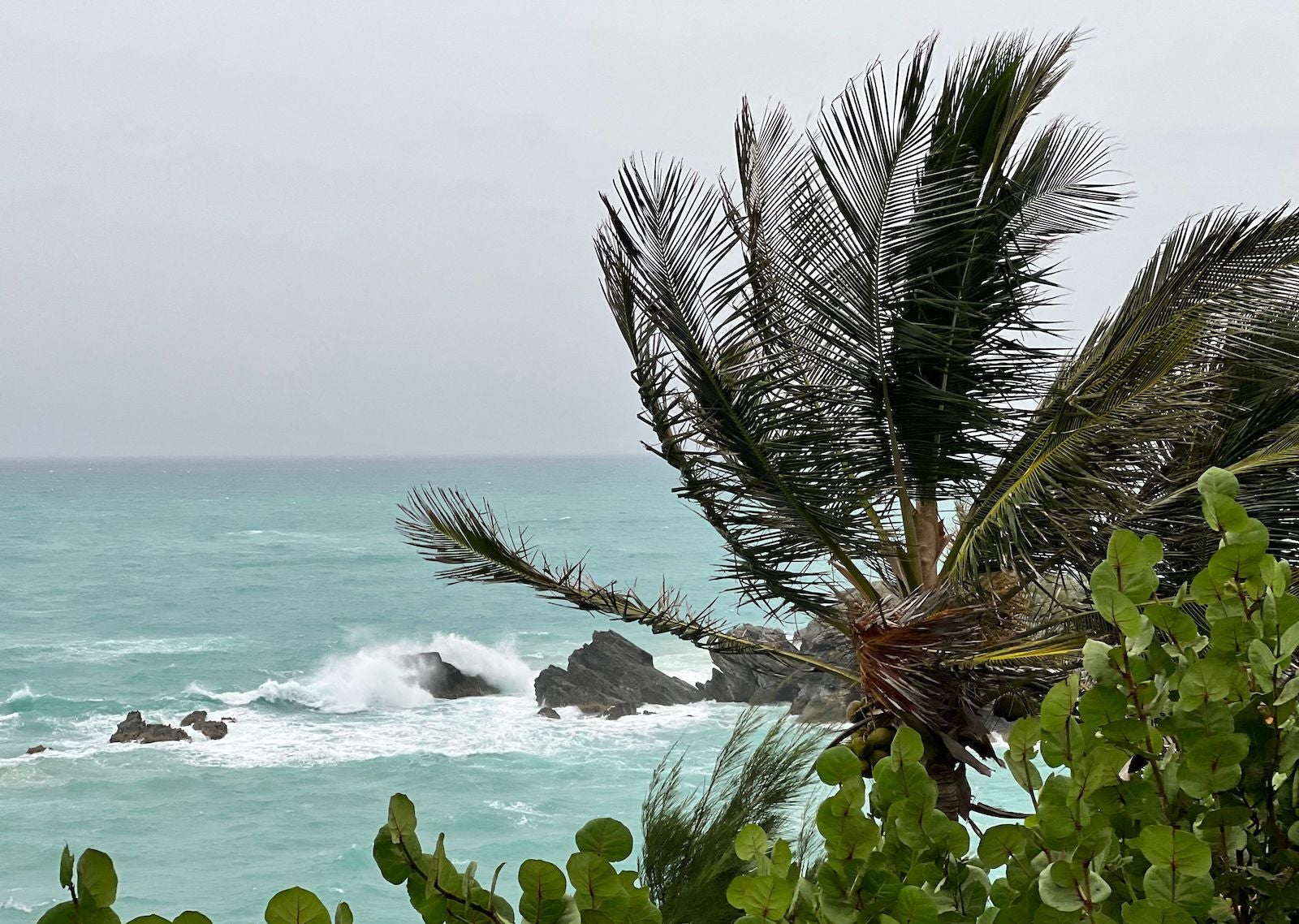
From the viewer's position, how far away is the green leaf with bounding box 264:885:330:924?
0.57 meters

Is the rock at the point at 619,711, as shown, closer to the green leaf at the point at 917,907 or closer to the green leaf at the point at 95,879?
the green leaf at the point at 917,907

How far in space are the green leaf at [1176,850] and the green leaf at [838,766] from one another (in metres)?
0.19

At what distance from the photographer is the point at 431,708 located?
81.7 feet

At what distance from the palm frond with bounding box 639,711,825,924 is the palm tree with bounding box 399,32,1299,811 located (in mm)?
568

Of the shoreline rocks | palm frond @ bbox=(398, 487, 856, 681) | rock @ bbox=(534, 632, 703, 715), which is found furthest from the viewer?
rock @ bbox=(534, 632, 703, 715)

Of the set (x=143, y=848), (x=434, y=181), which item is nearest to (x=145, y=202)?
(x=434, y=181)

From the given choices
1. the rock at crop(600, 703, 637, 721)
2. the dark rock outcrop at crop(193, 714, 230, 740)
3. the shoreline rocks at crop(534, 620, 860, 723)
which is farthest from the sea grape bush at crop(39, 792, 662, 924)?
the dark rock outcrop at crop(193, 714, 230, 740)

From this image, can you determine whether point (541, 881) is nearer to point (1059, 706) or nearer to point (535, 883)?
point (535, 883)

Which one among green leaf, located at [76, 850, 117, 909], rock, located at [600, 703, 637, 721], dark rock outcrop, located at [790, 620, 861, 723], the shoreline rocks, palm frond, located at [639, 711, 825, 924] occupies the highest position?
green leaf, located at [76, 850, 117, 909]

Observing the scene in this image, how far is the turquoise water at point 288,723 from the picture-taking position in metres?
17.2

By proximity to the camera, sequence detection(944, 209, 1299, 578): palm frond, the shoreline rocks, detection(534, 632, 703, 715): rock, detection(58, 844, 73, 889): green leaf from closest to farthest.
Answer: detection(58, 844, 73, 889): green leaf < detection(944, 209, 1299, 578): palm frond < the shoreline rocks < detection(534, 632, 703, 715): rock

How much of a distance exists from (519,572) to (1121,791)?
468 cm

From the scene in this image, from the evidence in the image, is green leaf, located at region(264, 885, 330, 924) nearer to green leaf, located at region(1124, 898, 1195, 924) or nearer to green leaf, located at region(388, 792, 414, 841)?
green leaf, located at region(388, 792, 414, 841)

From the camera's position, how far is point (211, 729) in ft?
74.4
